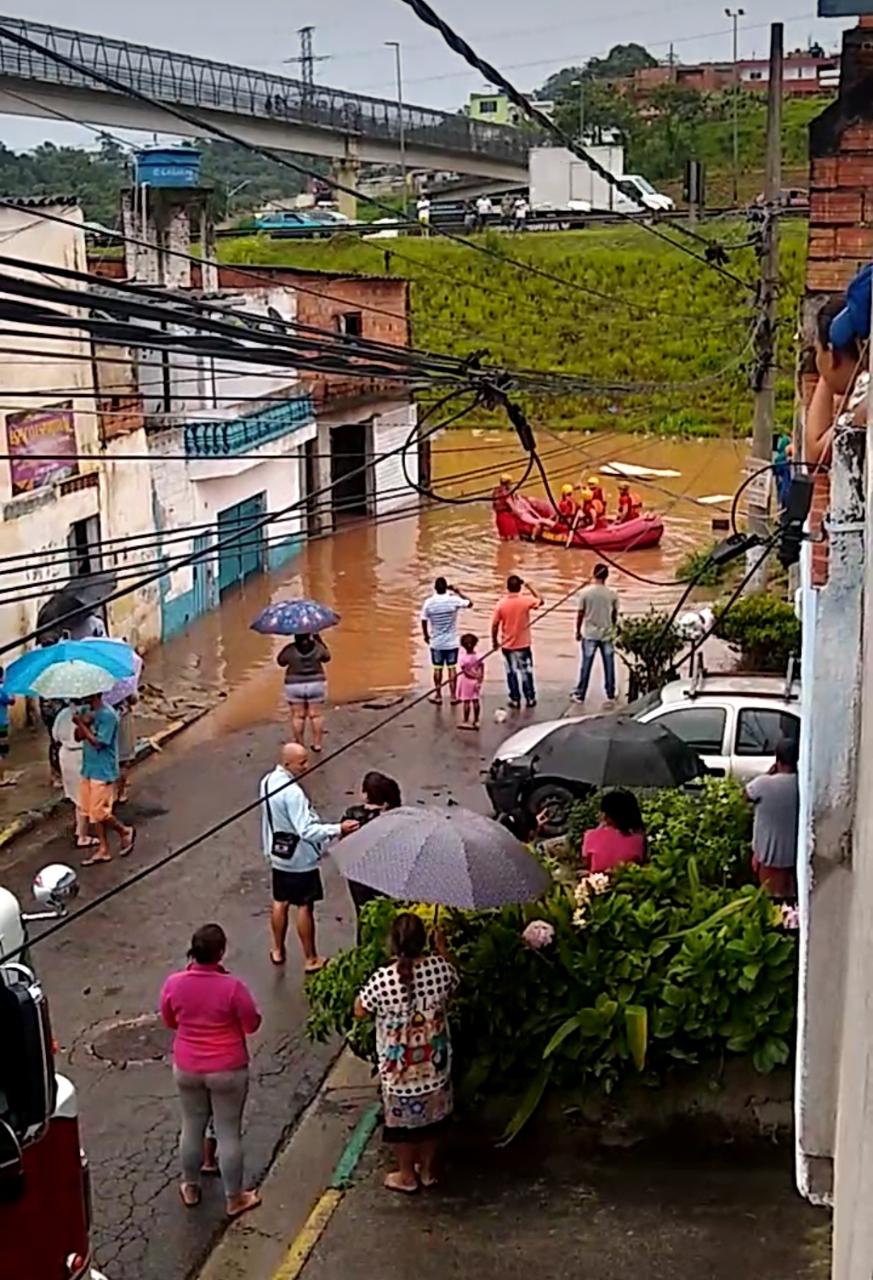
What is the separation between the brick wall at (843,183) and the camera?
6309 millimetres

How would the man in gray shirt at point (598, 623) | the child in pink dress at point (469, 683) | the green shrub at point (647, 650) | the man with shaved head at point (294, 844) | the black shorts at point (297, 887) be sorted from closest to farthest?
the man with shaved head at point (294, 844) → the black shorts at point (297, 887) → the green shrub at point (647, 650) → the child in pink dress at point (469, 683) → the man in gray shirt at point (598, 623)

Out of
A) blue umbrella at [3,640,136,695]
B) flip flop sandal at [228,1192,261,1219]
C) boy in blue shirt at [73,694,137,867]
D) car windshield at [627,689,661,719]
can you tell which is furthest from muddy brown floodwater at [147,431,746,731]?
flip flop sandal at [228,1192,261,1219]

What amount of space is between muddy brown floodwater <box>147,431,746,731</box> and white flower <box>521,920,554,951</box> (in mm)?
5966

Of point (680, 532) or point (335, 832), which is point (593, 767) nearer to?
point (335, 832)

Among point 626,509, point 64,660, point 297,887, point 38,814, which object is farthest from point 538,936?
point 626,509

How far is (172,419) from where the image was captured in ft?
72.6

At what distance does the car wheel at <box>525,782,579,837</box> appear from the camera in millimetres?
11477

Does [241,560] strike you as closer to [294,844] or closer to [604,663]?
[604,663]

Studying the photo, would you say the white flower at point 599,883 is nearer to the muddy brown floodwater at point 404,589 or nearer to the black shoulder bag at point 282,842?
the black shoulder bag at point 282,842

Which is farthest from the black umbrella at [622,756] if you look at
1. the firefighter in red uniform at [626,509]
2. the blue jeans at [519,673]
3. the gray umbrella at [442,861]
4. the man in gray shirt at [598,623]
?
the firefighter in red uniform at [626,509]

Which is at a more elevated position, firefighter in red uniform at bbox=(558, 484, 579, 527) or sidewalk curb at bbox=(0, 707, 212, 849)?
firefighter in red uniform at bbox=(558, 484, 579, 527)

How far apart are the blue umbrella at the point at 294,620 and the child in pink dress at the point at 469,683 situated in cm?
157

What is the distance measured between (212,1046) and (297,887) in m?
2.72

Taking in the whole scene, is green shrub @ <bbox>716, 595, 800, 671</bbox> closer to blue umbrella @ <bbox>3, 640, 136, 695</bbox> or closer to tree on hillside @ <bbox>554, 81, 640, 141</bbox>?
blue umbrella @ <bbox>3, 640, 136, 695</bbox>
